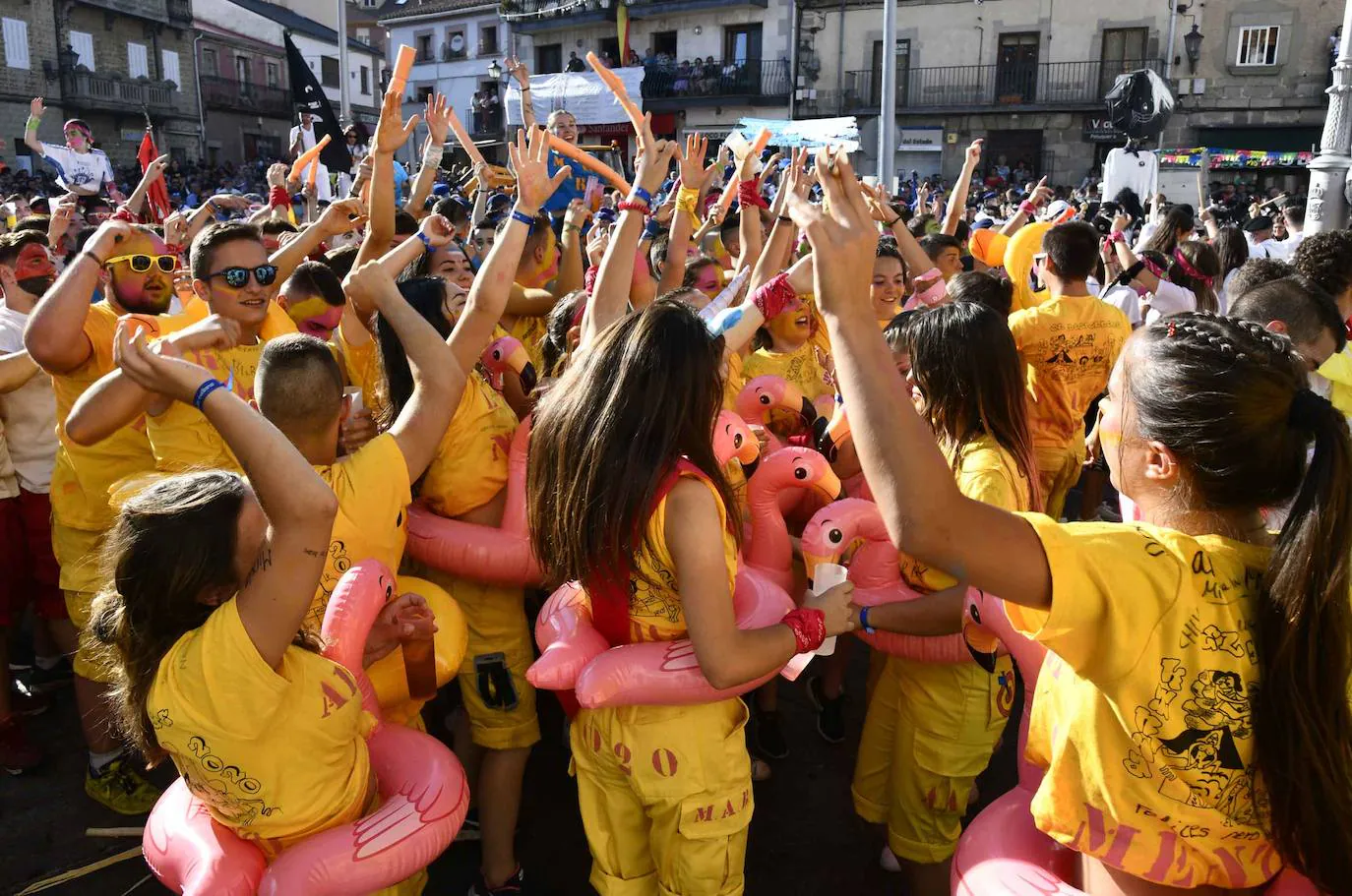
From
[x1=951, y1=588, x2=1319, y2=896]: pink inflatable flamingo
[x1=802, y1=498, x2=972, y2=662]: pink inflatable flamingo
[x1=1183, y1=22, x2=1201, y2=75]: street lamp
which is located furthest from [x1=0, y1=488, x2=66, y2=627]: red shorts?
[x1=1183, y1=22, x2=1201, y2=75]: street lamp

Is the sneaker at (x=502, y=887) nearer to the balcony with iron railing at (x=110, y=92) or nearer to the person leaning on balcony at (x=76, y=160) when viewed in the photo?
the person leaning on balcony at (x=76, y=160)

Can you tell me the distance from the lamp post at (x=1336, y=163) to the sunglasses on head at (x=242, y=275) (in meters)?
9.83

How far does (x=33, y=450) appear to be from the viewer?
161 inches

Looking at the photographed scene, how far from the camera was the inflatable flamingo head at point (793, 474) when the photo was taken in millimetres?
3270

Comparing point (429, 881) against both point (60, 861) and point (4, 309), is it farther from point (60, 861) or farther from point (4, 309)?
point (4, 309)

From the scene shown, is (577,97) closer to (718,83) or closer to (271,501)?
(718,83)

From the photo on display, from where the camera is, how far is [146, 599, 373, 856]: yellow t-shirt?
1951 mm

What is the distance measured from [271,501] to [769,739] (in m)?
2.75

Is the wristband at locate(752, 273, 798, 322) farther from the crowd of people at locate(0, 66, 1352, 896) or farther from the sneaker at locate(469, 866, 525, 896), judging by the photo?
the sneaker at locate(469, 866, 525, 896)

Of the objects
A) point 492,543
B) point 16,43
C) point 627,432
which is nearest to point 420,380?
point 492,543

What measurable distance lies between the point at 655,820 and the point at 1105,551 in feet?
4.50

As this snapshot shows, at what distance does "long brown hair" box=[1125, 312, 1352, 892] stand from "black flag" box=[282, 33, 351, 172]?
29.6 feet

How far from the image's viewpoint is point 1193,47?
27172 millimetres

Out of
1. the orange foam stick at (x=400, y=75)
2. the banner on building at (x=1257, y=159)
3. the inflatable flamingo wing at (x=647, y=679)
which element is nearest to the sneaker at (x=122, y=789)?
the inflatable flamingo wing at (x=647, y=679)
